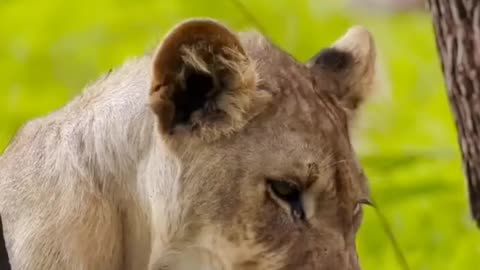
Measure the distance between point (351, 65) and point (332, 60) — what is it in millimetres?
51

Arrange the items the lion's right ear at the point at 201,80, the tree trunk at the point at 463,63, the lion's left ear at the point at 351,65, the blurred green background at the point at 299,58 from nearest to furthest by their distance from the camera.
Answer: the lion's right ear at the point at 201,80 < the lion's left ear at the point at 351,65 < the tree trunk at the point at 463,63 < the blurred green background at the point at 299,58

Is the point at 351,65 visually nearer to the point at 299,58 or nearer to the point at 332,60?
the point at 332,60

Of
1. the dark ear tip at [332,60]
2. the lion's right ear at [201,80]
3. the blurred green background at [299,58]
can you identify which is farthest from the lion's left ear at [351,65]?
the blurred green background at [299,58]

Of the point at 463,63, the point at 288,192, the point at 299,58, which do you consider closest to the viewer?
the point at 288,192

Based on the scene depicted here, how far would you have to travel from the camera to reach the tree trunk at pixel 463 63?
3.97m

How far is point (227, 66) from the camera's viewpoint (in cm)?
315

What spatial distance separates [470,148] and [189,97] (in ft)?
3.73

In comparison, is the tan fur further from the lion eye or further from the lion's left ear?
the lion's left ear

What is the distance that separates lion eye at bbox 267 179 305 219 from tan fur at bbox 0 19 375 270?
0.01 m

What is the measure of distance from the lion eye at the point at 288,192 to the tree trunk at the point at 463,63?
982 mm

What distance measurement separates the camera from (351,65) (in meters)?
3.57

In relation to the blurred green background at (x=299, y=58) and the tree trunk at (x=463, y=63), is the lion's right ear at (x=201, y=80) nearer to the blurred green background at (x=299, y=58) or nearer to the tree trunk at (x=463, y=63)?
the tree trunk at (x=463, y=63)

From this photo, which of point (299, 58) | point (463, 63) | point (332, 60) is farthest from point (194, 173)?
point (299, 58)

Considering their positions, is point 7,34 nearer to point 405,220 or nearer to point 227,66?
point 405,220
